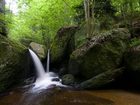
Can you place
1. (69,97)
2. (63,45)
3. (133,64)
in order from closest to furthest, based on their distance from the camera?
(69,97), (133,64), (63,45)

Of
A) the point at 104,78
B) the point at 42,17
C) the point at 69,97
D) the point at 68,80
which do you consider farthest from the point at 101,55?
the point at 42,17

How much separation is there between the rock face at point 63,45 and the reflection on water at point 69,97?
504 centimetres

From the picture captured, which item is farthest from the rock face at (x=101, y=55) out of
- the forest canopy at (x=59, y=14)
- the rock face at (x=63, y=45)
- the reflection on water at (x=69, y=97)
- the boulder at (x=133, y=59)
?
the rock face at (x=63, y=45)

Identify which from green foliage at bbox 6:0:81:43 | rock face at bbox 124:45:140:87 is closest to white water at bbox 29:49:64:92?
rock face at bbox 124:45:140:87

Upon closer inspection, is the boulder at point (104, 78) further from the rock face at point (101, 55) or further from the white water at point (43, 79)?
the white water at point (43, 79)

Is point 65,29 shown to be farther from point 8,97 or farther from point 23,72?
point 8,97

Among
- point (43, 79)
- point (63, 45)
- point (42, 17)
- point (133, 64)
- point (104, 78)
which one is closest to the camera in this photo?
point (133, 64)

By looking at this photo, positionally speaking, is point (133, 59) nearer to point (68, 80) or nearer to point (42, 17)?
point (68, 80)

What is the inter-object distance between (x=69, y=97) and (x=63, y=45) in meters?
6.98

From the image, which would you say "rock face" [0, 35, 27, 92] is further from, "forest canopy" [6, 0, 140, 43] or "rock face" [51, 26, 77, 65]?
"rock face" [51, 26, 77, 65]

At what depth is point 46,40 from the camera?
28.0 metres

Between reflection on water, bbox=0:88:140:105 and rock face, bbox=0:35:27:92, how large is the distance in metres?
0.75

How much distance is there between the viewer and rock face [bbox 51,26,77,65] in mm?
16391

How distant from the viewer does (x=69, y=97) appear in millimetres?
10062
